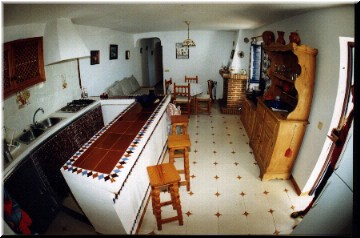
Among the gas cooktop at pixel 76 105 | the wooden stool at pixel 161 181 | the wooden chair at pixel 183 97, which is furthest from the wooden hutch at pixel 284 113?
the gas cooktop at pixel 76 105

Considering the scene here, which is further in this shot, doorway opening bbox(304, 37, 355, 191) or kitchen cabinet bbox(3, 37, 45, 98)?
kitchen cabinet bbox(3, 37, 45, 98)

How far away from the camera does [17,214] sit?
221 cm

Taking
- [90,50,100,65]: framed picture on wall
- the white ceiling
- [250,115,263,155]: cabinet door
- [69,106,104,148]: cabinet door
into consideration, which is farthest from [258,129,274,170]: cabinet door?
[90,50,100,65]: framed picture on wall

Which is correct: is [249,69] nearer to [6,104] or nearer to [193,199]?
[193,199]

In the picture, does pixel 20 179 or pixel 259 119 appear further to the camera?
pixel 259 119

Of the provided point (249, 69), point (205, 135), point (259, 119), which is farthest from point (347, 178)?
point (249, 69)

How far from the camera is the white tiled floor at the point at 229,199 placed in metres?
3.05

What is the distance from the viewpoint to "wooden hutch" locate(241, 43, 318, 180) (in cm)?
329

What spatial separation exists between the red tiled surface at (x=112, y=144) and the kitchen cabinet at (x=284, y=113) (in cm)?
238

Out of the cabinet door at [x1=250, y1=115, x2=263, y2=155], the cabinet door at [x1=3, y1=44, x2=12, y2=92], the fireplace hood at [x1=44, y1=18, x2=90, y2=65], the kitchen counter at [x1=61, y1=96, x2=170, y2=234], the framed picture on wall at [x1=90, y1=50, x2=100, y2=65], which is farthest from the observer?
the framed picture on wall at [x1=90, y1=50, x2=100, y2=65]

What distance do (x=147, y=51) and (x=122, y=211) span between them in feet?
32.4

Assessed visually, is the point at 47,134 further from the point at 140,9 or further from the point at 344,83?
the point at 344,83

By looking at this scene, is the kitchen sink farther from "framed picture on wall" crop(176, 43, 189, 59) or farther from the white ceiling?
"framed picture on wall" crop(176, 43, 189, 59)

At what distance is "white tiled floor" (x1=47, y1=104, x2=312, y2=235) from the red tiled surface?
120cm
